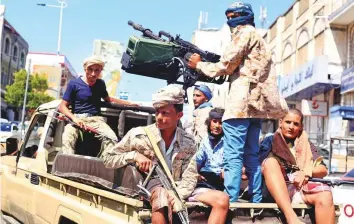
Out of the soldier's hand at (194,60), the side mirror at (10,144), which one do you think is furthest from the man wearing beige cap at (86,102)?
the side mirror at (10,144)

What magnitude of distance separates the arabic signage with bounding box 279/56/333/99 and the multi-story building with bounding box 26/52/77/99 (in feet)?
132

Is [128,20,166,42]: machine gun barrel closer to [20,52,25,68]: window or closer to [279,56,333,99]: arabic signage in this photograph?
[279,56,333,99]: arabic signage

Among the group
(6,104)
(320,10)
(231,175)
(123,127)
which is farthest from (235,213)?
(6,104)

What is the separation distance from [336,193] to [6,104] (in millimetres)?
47522

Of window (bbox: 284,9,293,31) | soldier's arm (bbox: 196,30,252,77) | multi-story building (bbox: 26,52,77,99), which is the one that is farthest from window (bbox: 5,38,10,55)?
soldier's arm (bbox: 196,30,252,77)

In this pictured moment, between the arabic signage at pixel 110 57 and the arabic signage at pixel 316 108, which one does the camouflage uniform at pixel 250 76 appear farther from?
the arabic signage at pixel 316 108

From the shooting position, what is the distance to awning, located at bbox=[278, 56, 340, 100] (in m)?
19.8

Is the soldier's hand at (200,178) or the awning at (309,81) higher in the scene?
the awning at (309,81)

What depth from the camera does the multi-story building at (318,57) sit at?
65.3ft

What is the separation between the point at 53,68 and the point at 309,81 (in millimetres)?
47303

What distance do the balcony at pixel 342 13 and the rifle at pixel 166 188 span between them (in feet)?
56.0

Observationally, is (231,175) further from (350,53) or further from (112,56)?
(350,53)

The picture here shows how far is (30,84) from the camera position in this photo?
43.9 meters

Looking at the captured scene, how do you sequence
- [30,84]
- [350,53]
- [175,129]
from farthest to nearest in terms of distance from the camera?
[30,84] < [350,53] < [175,129]
